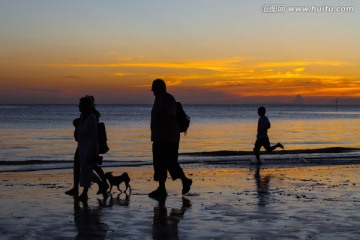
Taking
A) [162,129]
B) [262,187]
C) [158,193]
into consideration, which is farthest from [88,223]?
[262,187]

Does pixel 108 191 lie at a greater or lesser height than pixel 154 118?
lesser

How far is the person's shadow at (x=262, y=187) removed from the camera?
410 inches

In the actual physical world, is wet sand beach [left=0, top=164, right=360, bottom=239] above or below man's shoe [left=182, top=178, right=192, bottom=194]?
below

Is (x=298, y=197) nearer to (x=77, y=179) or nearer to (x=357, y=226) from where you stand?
(x=357, y=226)

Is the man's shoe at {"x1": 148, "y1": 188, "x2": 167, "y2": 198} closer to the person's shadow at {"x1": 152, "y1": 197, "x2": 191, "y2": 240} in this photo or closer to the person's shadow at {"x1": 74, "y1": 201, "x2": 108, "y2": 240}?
the person's shadow at {"x1": 152, "y1": 197, "x2": 191, "y2": 240}

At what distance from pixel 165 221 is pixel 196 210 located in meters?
1.06

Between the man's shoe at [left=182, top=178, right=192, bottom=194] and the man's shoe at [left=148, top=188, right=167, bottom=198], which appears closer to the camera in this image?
the man's shoe at [left=148, top=188, right=167, bottom=198]

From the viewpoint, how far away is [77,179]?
11547 mm

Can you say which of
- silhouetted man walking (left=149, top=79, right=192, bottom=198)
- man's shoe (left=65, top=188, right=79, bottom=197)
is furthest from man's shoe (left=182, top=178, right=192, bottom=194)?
man's shoe (left=65, top=188, right=79, bottom=197)

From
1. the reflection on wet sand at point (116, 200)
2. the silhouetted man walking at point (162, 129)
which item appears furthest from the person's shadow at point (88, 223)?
the silhouetted man walking at point (162, 129)

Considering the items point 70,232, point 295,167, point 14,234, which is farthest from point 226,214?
point 295,167

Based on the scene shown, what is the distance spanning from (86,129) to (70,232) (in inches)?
138

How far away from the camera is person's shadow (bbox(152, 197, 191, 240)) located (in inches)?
Result: 295

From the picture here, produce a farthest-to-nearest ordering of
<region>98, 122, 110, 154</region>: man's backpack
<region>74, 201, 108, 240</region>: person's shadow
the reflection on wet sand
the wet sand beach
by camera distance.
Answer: <region>98, 122, 110, 154</region>: man's backpack < the reflection on wet sand < the wet sand beach < <region>74, 201, 108, 240</region>: person's shadow
